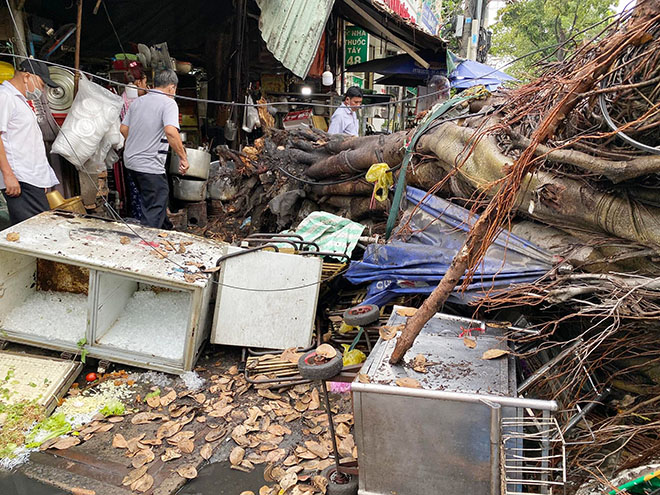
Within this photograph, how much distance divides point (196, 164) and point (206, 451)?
5222mm

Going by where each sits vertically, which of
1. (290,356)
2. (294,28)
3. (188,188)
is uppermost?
(294,28)

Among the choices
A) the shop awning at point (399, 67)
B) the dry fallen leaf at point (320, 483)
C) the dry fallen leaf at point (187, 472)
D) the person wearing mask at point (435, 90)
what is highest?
the shop awning at point (399, 67)

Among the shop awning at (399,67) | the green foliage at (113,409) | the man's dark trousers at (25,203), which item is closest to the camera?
the green foliage at (113,409)

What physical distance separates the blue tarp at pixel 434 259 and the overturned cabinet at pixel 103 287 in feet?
5.15

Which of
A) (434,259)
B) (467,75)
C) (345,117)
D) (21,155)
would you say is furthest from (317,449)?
(467,75)

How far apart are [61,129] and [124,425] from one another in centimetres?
401

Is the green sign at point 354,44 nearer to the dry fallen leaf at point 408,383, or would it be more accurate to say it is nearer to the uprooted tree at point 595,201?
the uprooted tree at point 595,201

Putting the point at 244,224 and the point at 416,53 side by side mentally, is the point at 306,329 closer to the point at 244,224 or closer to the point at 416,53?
the point at 244,224

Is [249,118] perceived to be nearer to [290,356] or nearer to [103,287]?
[103,287]

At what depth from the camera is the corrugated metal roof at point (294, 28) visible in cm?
753

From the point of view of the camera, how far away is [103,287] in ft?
14.3

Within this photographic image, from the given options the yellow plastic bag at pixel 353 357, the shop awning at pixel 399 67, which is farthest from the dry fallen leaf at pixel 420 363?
the shop awning at pixel 399 67

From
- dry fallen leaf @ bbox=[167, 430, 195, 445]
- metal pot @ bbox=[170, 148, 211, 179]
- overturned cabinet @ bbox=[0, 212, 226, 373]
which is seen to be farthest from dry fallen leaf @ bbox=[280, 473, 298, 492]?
metal pot @ bbox=[170, 148, 211, 179]

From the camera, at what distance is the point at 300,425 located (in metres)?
3.88
